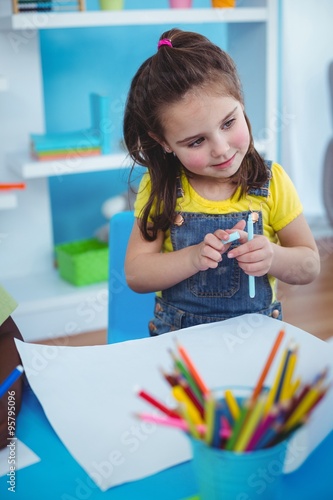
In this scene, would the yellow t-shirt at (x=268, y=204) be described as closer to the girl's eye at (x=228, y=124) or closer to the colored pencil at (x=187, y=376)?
the girl's eye at (x=228, y=124)

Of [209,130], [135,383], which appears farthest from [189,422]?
[209,130]

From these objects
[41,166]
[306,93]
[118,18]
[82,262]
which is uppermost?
[118,18]

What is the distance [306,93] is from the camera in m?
3.19

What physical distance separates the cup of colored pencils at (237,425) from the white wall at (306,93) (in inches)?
108

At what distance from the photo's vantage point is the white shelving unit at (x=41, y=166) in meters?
2.23

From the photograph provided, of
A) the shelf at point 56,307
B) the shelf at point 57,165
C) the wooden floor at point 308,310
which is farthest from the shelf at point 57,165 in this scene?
the wooden floor at point 308,310

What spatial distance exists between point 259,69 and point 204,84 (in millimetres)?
1584

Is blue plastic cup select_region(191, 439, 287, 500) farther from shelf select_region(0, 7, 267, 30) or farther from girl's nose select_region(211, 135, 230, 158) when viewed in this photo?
shelf select_region(0, 7, 267, 30)

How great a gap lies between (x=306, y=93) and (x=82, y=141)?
1.32m

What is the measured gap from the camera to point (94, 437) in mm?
712

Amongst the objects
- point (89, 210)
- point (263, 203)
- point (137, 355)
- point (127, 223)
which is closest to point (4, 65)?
point (89, 210)

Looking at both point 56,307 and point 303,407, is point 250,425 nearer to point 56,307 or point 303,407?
point 303,407

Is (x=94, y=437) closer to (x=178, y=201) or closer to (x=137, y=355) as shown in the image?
(x=137, y=355)

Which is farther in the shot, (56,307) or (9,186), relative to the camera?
(56,307)
